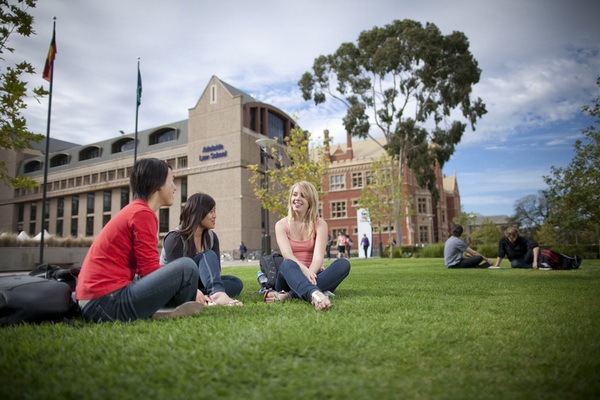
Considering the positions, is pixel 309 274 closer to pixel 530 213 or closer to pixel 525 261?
pixel 525 261

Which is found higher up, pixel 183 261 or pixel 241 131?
pixel 241 131

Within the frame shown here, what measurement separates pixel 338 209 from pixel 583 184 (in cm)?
3442

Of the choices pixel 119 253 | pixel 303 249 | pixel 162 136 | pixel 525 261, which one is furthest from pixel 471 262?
pixel 162 136

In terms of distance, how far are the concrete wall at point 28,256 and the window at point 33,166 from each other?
46678mm

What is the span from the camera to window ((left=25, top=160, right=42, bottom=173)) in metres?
56.4

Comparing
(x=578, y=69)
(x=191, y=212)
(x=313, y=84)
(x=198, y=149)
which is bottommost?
(x=191, y=212)

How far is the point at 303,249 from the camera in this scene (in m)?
4.50

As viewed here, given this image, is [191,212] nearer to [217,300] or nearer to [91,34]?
[217,300]

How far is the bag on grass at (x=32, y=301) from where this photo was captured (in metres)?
2.90

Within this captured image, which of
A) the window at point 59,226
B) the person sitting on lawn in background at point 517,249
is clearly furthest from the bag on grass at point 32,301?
the window at point 59,226

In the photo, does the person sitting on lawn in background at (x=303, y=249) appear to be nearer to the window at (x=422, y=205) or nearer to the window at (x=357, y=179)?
the window at (x=357, y=179)

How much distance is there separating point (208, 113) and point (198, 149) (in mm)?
4073

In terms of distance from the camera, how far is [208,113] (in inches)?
1575

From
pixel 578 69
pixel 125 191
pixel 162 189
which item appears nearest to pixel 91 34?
pixel 162 189
